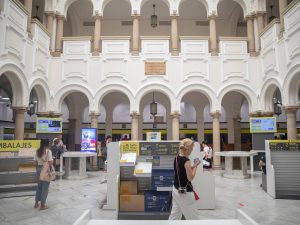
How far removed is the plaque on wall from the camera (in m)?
14.9

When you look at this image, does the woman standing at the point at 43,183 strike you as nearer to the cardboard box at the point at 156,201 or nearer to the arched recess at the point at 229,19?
the cardboard box at the point at 156,201

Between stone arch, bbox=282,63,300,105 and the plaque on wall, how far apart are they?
615 cm

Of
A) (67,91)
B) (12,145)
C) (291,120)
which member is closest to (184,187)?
(12,145)

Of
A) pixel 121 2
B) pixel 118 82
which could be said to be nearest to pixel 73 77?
pixel 118 82

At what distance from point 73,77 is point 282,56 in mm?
10793

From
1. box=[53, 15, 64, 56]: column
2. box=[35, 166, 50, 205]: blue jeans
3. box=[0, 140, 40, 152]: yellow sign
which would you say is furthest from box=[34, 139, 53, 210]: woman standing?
box=[53, 15, 64, 56]: column

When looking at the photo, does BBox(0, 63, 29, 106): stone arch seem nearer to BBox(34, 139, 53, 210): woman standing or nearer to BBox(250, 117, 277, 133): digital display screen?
BBox(34, 139, 53, 210): woman standing

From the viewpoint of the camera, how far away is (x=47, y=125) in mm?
12977

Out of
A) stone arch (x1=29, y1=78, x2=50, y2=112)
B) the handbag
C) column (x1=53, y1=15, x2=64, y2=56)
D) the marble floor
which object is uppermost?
column (x1=53, y1=15, x2=64, y2=56)

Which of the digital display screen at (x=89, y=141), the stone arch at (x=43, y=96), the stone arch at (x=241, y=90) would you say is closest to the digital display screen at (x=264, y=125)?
the stone arch at (x=241, y=90)

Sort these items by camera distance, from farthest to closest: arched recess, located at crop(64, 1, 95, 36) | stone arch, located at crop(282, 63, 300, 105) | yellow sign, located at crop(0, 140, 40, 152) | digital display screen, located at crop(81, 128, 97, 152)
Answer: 1. arched recess, located at crop(64, 1, 95, 36)
2. digital display screen, located at crop(81, 128, 97, 152)
3. stone arch, located at crop(282, 63, 300, 105)
4. yellow sign, located at crop(0, 140, 40, 152)

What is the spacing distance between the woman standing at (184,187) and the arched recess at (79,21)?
1638 cm

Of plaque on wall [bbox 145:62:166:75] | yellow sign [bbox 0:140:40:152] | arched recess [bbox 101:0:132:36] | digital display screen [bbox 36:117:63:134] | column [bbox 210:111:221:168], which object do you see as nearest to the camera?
yellow sign [bbox 0:140:40:152]

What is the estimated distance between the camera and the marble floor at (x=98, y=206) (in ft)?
19.2
